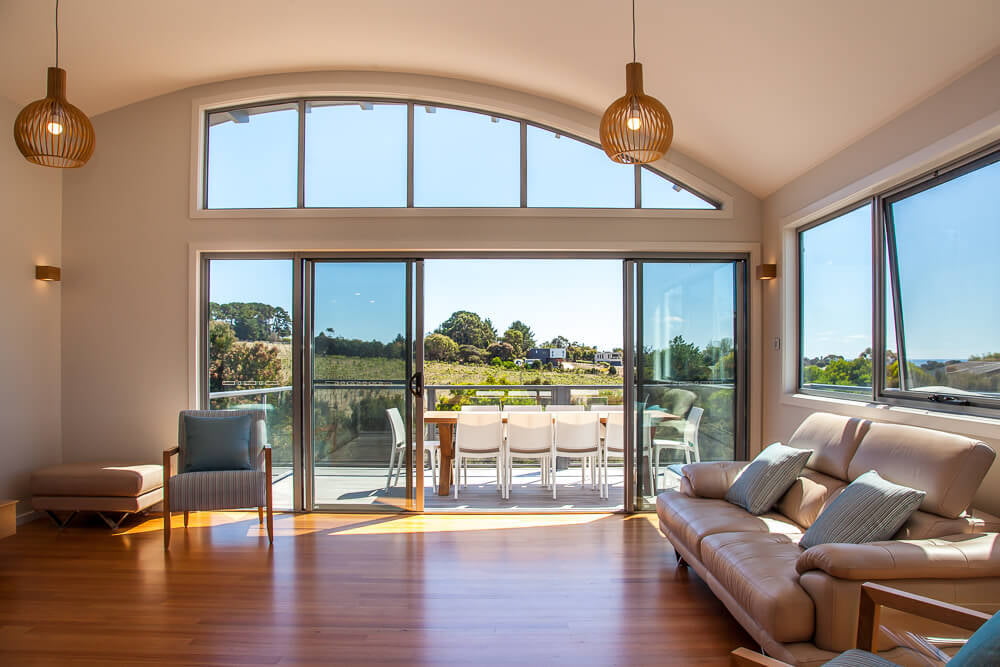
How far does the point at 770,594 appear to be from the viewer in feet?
7.30

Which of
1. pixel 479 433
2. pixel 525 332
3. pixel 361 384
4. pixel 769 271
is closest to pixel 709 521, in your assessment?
pixel 769 271

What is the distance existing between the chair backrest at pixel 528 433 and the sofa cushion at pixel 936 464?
3.25 metres

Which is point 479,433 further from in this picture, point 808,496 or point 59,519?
point 59,519

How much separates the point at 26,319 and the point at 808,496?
5.60 meters

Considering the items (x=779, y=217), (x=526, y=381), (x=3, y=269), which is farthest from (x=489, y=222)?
(x=526, y=381)

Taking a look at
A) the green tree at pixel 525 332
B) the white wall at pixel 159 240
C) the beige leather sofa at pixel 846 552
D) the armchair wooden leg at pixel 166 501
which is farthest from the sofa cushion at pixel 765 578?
the green tree at pixel 525 332

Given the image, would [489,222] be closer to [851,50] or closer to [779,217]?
[779,217]

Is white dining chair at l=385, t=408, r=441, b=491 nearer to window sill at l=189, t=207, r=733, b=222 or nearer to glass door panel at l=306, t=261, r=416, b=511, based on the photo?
glass door panel at l=306, t=261, r=416, b=511

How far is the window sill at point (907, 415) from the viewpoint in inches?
106

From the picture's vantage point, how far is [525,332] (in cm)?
1124

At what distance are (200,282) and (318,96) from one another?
6.21ft

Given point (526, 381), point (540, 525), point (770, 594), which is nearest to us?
point (770, 594)

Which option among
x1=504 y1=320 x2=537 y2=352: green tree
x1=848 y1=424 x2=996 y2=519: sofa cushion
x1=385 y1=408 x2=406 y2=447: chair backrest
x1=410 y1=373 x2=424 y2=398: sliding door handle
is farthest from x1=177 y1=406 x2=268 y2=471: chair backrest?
x1=504 y1=320 x2=537 y2=352: green tree

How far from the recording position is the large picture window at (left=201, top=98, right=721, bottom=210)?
5.04 metres
